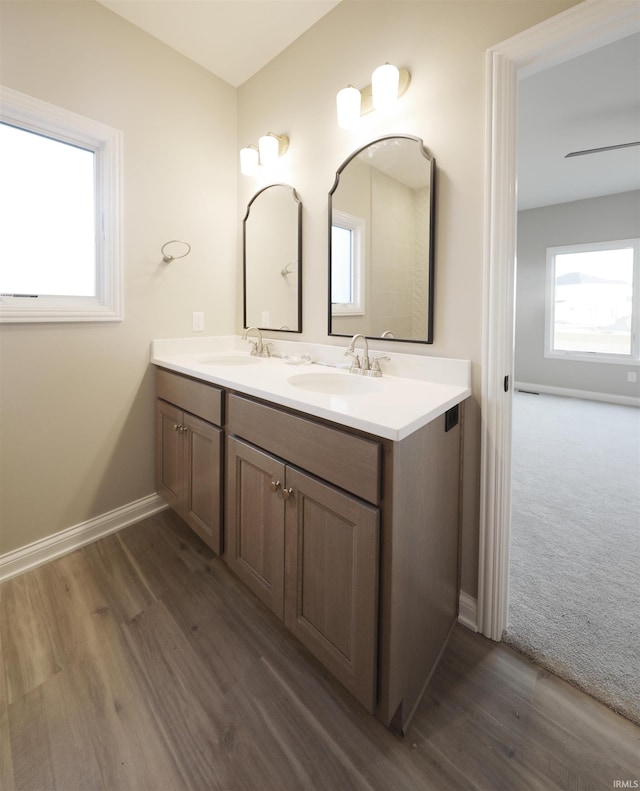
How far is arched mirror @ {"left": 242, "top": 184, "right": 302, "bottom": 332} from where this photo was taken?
6.71 ft

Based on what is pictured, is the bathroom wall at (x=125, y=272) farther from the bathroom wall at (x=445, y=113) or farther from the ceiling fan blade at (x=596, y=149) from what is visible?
the ceiling fan blade at (x=596, y=149)

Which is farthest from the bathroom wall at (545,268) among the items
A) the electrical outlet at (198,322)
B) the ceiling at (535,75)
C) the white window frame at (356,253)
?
the electrical outlet at (198,322)

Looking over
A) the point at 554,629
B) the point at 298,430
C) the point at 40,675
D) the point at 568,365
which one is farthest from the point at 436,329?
the point at 568,365

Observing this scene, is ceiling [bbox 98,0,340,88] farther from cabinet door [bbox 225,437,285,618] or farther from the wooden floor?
the wooden floor

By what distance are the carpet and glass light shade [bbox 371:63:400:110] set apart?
208 centimetres

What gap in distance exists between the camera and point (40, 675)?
4.03 ft

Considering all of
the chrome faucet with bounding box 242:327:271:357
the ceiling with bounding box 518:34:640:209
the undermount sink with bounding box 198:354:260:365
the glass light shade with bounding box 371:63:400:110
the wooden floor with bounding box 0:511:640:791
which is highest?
the ceiling with bounding box 518:34:640:209

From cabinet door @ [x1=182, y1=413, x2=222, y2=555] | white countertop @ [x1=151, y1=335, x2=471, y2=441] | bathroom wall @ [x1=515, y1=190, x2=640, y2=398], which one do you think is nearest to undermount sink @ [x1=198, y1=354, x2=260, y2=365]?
white countertop @ [x1=151, y1=335, x2=471, y2=441]

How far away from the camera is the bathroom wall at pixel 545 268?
4.83 metres

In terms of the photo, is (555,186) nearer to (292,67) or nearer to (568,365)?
(568,365)

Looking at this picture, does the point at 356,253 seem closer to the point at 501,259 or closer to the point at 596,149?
the point at 501,259

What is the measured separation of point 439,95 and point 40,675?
95.8 inches

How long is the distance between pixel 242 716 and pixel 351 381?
1.17 m

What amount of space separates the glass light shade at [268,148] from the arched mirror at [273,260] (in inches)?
5.0
